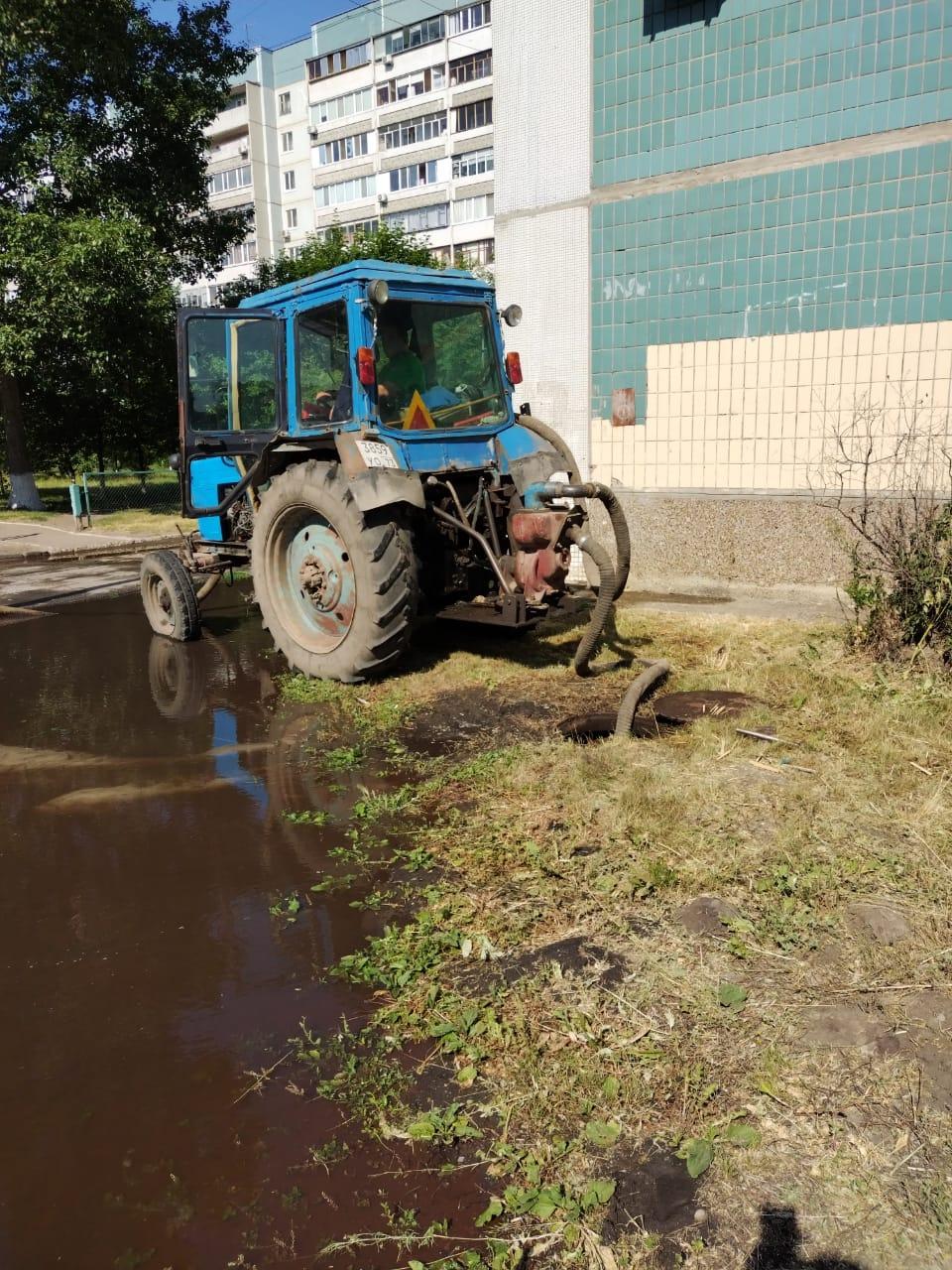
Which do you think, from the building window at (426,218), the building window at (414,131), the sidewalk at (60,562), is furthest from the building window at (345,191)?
the sidewalk at (60,562)

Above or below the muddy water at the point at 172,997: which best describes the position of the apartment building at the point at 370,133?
above

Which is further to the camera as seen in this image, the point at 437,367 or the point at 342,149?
the point at 342,149

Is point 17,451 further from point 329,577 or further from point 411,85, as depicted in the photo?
point 411,85

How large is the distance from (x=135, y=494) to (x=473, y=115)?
2573 cm

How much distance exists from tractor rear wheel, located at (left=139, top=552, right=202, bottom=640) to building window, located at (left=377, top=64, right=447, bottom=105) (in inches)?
1453

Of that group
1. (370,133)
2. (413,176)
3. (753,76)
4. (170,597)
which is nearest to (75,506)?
(170,597)

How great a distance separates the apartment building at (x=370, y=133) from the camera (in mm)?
37062

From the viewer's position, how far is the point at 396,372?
5.96 metres

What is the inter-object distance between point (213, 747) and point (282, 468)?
7.58ft

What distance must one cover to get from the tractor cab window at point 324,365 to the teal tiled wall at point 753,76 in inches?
156

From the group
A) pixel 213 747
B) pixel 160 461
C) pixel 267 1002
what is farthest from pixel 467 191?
pixel 267 1002

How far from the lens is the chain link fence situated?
18.8 m

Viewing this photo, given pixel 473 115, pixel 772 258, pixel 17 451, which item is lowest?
pixel 17 451

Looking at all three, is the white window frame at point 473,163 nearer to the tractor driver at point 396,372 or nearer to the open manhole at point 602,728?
the tractor driver at point 396,372
